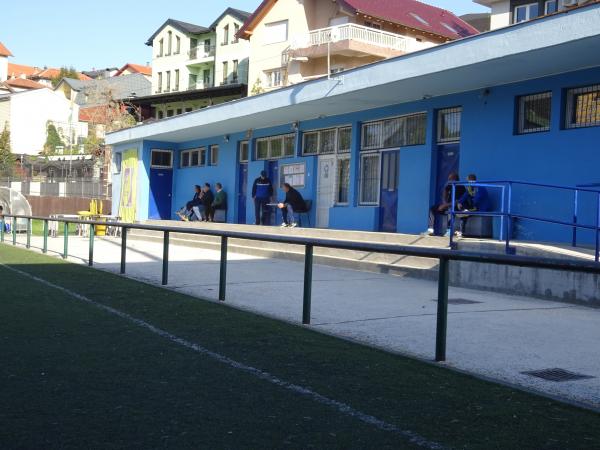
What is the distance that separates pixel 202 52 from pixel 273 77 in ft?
63.0

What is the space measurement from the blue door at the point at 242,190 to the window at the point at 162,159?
586cm

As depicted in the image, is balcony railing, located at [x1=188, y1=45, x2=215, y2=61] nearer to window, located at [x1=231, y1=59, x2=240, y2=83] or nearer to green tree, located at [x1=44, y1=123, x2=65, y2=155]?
window, located at [x1=231, y1=59, x2=240, y2=83]

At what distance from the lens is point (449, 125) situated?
17125 millimetres

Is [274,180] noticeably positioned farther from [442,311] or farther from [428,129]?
[442,311]

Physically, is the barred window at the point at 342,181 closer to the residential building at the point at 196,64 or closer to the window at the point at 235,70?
the residential building at the point at 196,64

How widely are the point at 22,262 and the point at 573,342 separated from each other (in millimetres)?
11186

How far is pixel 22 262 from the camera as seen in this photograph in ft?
48.6

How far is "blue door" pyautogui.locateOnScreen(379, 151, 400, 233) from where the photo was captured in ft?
61.3

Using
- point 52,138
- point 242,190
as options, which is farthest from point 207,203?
point 52,138

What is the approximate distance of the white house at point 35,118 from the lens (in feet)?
284

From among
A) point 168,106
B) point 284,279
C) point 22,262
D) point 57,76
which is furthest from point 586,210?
point 57,76

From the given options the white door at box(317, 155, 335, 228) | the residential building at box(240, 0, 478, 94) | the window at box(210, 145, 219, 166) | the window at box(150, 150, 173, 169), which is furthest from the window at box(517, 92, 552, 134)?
the residential building at box(240, 0, 478, 94)

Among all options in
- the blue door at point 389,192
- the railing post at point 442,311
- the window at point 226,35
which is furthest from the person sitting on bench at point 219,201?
the window at point 226,35

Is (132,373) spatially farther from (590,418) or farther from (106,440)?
(590,418)
